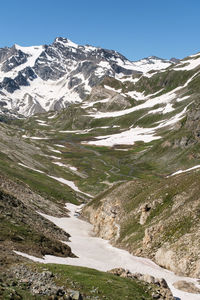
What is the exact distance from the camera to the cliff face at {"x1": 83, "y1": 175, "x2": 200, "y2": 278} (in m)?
43.0

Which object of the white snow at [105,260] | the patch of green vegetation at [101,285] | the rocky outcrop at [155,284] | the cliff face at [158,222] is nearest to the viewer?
the patch of green vegetation at [101,285]

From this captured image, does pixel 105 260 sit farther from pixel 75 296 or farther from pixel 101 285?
pixel 75 296

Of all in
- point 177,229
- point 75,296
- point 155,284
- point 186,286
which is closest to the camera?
point 75,296

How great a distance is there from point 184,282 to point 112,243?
25994 mm

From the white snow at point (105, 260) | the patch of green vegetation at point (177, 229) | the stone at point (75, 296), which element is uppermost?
the patch of green vegetation at point (177, 229)

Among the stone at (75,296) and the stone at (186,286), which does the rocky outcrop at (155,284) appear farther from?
the stone at (75,296)

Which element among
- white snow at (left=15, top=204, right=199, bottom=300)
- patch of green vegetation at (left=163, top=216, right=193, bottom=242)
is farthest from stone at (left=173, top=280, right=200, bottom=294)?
patch of green vegetation at (left=163, top=216, right=193, bottom=242)

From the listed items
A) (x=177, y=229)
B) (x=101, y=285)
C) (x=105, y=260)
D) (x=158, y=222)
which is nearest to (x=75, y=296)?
(x=101, y=285)

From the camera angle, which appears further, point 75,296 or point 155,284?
point 155,284

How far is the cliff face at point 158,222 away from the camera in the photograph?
141ft

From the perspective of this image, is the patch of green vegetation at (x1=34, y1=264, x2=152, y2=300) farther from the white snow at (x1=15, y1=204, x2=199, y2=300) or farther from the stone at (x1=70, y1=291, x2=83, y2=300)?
the white snow at (x1=15, y1=204, x2=199, y2=300)

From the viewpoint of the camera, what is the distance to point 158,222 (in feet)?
174

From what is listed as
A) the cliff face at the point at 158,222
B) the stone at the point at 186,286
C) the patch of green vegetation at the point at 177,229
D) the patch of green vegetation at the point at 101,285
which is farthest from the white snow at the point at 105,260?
the patch of green vegetation at the point at 101,285

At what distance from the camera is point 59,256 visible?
43188 mm
